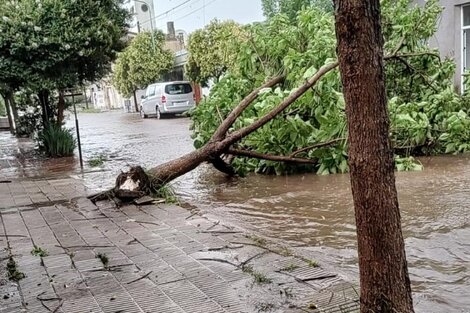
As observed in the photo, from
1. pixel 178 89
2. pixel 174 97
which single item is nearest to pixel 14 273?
pixel 174 97

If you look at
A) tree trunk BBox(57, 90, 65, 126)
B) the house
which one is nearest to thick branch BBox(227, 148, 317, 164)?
the house

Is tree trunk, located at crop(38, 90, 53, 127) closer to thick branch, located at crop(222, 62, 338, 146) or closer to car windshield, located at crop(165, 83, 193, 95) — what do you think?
thick branch, located at crop(222, 62, 338, 146)

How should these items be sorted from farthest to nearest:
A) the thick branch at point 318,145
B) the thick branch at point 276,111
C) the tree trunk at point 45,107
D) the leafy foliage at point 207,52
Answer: the leafy foliage at point 207,52 → the tree trunk at point 45,107 → the thick branch at point 318,145 → the thick branch at point 276,111

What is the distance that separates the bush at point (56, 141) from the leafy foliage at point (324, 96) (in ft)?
13.9

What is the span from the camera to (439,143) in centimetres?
923

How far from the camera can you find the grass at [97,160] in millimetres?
11047

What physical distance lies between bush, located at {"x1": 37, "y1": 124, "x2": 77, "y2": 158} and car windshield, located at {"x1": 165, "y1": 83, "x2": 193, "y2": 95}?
12.0m

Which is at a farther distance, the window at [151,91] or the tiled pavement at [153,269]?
the window at [151,91]

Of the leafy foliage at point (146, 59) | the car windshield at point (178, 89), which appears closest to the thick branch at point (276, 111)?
the car windshield at point (178, 89)

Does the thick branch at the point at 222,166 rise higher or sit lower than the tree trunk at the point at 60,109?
lower

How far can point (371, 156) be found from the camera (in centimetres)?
226

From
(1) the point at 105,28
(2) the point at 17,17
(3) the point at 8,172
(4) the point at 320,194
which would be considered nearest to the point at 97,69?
(1) the point at 105,28

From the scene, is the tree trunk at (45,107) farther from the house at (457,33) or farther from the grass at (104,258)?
the house at (457,33)

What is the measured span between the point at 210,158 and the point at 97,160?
16.0 feet
